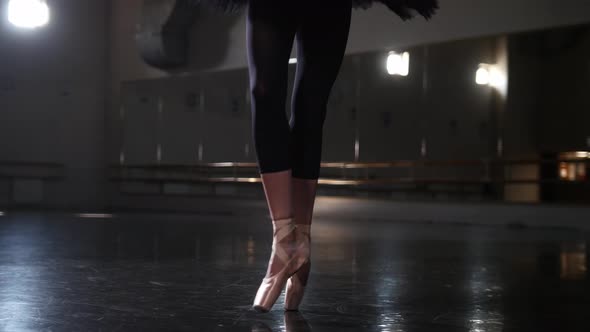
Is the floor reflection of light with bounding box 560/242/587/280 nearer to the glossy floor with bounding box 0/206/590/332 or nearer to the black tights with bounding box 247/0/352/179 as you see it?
the glossy floor with bounding box 0/206/590/332

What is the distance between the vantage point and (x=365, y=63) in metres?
9.05

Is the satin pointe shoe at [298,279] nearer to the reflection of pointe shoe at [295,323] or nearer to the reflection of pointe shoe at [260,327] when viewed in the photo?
the reflection of pointe shoe at [295,323]

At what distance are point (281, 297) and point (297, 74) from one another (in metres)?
0.58

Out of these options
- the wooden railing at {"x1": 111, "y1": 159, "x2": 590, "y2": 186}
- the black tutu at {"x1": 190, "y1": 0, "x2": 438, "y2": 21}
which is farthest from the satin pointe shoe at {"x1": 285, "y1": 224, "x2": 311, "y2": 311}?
the wooden railing at {"x1": 111, "y1": 159, "x2": 590, "y2": 186}

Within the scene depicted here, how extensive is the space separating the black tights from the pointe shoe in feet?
0.44

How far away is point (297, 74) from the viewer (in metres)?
1.83

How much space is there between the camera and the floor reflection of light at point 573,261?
2.59 m

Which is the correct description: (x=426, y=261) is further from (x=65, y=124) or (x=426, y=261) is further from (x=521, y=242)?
(x=65, y=124)

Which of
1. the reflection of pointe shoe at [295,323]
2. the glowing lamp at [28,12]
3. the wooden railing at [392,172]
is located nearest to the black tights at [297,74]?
the reflection of pointe shoe at [295,323]

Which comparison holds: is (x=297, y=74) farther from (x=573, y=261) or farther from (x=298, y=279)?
(x=573, y=261)

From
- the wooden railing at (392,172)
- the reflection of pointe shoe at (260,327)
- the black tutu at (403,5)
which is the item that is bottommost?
the reflection of pointe shoe at (260,327)

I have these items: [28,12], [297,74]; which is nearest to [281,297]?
[297,74]

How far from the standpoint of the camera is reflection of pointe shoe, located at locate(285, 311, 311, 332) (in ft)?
4.67

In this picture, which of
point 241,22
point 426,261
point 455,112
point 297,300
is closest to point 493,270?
point 426,261
